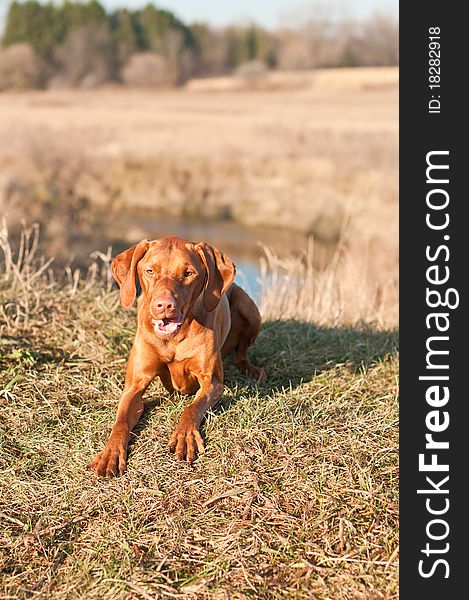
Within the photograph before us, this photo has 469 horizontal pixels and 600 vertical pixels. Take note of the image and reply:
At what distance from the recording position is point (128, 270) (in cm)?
368

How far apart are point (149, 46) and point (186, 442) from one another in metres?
43.9

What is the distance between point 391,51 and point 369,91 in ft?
19.1

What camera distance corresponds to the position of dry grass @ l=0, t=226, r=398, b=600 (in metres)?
2.84

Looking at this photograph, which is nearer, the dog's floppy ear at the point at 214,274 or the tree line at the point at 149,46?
the dog's floppy ear at the point at 214,274

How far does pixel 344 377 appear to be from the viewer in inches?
184

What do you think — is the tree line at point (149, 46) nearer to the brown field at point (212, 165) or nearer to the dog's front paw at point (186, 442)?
the brown field at point (212, 165)

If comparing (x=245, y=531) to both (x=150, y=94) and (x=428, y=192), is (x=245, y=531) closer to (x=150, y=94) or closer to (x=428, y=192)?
(x=428, y=192)

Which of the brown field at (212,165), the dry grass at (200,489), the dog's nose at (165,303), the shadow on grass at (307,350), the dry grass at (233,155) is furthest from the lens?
the dry grass at (233,155)

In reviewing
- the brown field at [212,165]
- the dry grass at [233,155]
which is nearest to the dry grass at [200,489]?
the brown field at [212,165]

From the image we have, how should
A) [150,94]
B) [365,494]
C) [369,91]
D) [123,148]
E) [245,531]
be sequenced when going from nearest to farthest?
[245,531]
[365,494]
[123,148]
[369,91]
[150,94]

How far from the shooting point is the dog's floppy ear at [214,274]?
3.58 metres

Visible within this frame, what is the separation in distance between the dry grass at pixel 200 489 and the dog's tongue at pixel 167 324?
56 cm

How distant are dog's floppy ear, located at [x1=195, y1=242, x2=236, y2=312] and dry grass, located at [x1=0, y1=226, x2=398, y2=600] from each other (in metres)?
0.63

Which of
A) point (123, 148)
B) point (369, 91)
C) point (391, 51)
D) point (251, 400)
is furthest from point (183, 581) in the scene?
point (391, 51)
